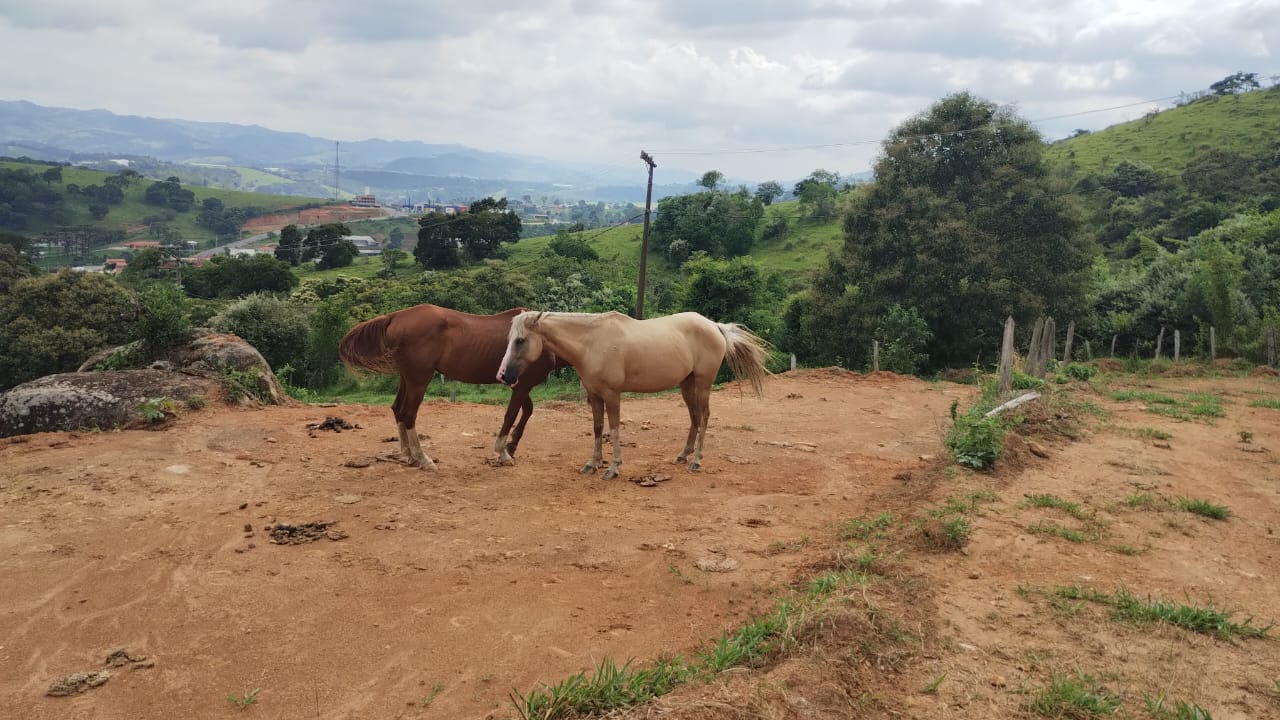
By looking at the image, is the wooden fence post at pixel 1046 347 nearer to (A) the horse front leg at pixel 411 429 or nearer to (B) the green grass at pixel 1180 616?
(B) the green grass at pixel 1180 616

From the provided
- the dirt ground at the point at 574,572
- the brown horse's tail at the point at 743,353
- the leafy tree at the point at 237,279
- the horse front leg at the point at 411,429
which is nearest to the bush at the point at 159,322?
the dirt ground at the point at 574,572

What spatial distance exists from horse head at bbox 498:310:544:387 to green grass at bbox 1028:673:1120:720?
5899 millimetres

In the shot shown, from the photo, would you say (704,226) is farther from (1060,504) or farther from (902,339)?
(1060,504)

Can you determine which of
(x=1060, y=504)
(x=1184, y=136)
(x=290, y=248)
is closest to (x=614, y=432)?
(x=1060, y=504)

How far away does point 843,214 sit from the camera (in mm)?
23422

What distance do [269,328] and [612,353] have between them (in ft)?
54.1

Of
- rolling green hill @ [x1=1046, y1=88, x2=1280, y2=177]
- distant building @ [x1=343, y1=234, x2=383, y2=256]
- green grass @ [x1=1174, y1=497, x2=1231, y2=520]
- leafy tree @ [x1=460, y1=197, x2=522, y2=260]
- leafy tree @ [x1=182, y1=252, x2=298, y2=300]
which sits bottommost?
leafy tree @ [x1=182, y1=252, x2=298, y2=300]

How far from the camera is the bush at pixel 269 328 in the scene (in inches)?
808

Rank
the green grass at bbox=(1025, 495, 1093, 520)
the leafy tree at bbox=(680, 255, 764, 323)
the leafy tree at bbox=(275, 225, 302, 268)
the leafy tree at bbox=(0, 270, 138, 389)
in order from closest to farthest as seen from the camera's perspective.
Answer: the green grass at bbox=(1025, 495, 1093, 520)
the leafy tree at bbox=(0, 270, 138, 389)
the leafy tree at bbox=(680, 255, 764, 323)
the leafy tree at bbox=(275, 225, 302, 268)

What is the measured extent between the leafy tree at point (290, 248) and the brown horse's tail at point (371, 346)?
5813 centimetres

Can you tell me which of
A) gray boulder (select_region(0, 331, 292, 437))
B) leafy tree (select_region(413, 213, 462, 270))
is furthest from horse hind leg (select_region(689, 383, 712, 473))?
leafy tree (select_region(413, 213, 462, 270))

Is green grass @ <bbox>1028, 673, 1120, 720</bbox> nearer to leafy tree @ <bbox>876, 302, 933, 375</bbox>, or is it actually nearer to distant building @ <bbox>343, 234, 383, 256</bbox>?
leafy tree @ <bbox>876, 302, 933, 375</bbox>

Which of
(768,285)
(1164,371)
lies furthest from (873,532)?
(768,285)

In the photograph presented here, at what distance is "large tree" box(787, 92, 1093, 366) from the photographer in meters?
20.9
